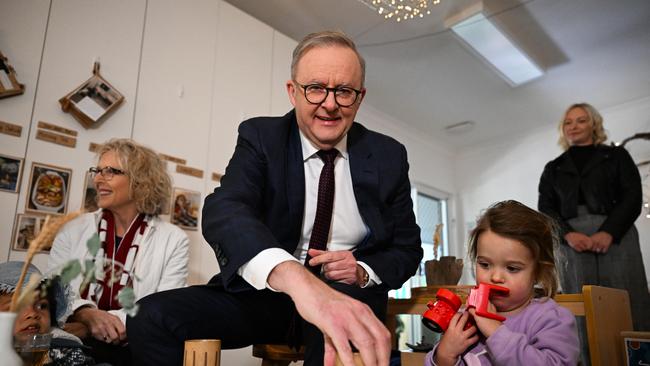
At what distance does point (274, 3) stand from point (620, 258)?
2.60m

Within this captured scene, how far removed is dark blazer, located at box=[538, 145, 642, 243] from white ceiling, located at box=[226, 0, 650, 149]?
1153 mm

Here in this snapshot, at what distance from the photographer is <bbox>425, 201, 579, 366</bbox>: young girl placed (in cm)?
109

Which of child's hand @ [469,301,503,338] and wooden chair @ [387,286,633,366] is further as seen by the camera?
wooden chair @ [387,286,633,366]

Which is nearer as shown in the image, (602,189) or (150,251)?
(150,251)

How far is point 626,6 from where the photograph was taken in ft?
10.5

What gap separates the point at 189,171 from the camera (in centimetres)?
279

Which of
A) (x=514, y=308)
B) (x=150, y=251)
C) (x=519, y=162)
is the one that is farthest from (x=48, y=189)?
(x=519, y=162)

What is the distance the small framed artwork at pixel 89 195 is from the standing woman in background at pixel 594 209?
7.83 feet

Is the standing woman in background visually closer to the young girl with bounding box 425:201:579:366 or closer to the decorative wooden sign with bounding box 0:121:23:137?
the young girl with bounding box 425:201:579:366

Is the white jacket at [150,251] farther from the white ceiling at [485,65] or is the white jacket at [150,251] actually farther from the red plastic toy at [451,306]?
the white ceiling at [485,65]

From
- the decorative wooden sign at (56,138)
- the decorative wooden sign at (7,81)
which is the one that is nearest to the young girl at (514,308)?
the decorative wooden sign at (56,138)

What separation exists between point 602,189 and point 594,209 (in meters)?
0.12

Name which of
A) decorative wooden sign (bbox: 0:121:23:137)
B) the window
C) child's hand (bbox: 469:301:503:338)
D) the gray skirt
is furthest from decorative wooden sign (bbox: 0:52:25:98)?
the window

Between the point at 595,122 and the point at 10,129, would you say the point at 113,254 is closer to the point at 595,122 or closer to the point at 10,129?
the point at 10,129
